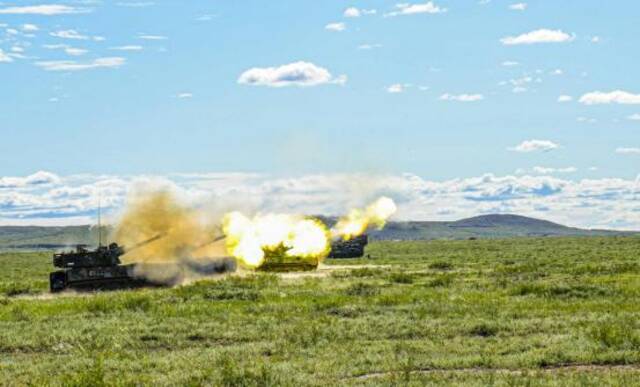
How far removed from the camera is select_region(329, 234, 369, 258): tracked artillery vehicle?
83625 mm

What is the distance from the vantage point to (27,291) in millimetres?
44875

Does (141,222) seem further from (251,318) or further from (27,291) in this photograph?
(251,318)

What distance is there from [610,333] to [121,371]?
36.7ft

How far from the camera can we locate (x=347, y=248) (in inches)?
3297

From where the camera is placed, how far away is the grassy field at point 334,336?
18.2 metres

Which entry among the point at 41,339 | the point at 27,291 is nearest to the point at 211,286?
the point at 27,291

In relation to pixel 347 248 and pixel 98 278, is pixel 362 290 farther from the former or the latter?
pixel 347 248

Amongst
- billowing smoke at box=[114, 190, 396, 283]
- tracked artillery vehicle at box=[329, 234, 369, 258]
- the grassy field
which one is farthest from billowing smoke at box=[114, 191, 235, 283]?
tracked artillery vehicle at box=[329, 234, 369, 258]

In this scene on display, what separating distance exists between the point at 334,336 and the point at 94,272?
23.7 m

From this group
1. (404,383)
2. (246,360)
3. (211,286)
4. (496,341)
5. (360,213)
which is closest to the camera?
(404,383)

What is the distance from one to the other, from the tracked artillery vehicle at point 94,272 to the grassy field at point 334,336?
642cm

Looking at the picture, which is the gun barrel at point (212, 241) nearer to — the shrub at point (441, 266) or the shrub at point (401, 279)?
the shrub at point (401, 279)

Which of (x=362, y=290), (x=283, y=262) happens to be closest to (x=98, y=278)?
(x=362, y=290)

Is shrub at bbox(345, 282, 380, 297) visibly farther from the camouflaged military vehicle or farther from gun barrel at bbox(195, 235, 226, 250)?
the camouflaged military vehicle
